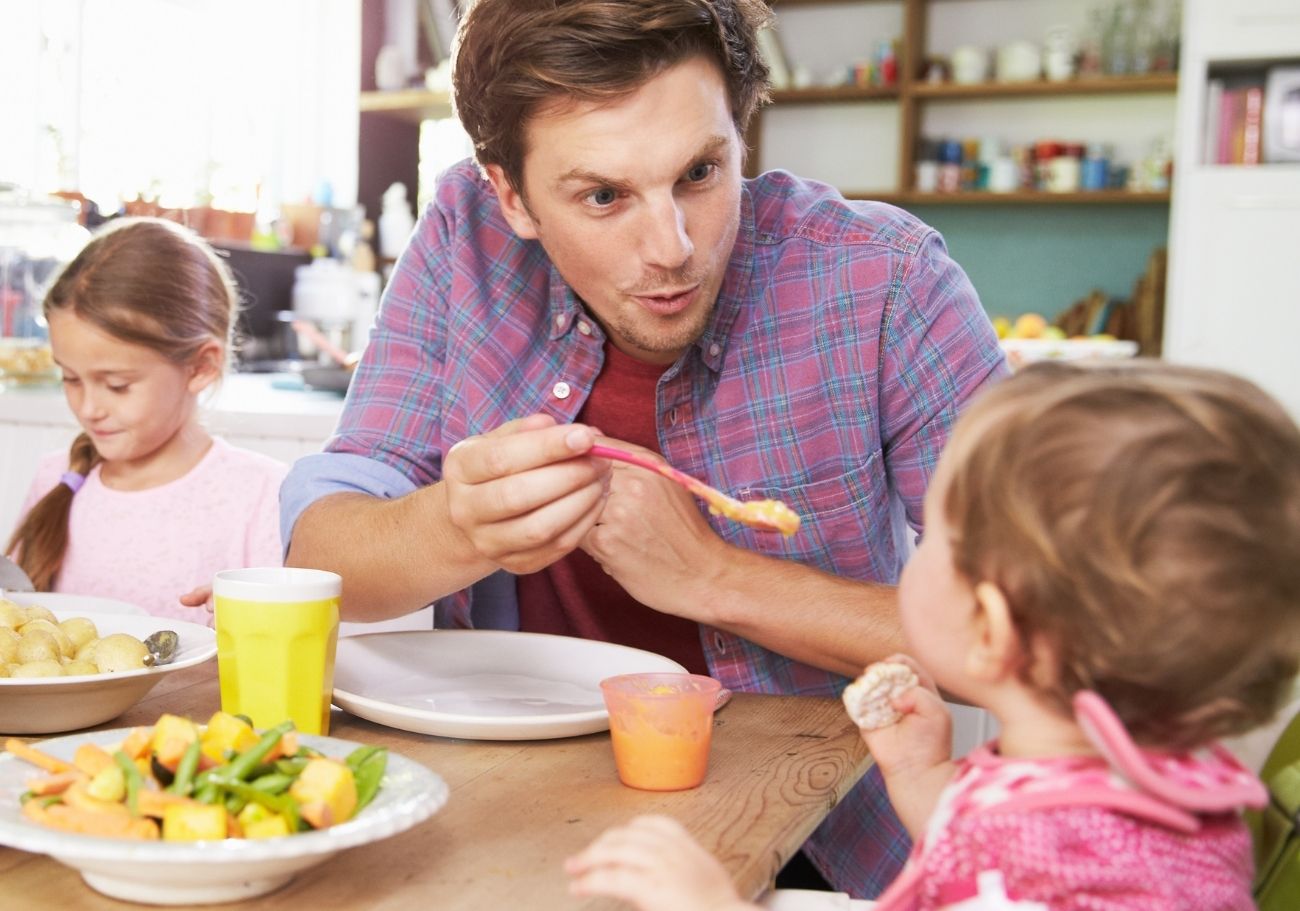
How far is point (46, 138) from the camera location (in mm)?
4258

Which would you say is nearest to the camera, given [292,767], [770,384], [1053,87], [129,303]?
[292,767]

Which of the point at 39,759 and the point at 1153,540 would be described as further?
the point at 39,759

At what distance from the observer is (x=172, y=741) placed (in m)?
0.78

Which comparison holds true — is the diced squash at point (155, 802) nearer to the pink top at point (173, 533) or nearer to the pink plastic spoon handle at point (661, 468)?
the pink plastic spoon handle at point (661, 468)

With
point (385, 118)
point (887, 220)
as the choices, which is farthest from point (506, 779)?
point (385, 118)

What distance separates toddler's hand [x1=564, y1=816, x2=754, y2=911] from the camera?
2.33 ft

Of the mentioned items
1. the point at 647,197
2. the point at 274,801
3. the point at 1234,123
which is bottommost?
the point at 274,801

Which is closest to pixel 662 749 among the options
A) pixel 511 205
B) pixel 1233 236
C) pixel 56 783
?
pixel 56 783

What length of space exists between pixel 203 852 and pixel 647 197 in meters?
0.80

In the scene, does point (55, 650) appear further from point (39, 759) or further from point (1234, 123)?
point (1234, 123)

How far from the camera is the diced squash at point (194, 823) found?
71 cm

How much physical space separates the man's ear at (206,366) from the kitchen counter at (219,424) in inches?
14.3

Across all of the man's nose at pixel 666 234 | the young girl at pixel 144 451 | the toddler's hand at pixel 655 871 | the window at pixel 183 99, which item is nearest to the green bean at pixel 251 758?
the toddler's hand at pixel 655 871

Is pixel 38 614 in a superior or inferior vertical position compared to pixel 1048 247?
inferior
